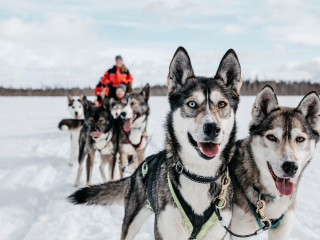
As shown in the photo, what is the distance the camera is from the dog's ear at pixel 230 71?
2330 mm

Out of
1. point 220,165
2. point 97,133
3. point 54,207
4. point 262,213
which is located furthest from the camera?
point 97,133

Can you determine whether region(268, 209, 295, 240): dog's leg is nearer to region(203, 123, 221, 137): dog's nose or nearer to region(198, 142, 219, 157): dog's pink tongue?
region(198, 142, 219, 157): dog's pink tongue

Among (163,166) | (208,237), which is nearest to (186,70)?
(163,166)

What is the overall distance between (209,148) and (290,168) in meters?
0.61

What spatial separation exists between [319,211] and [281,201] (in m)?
1.81

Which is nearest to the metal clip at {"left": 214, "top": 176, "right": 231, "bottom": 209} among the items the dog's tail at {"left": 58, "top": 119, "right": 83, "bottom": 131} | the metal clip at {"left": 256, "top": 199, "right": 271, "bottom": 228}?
the metal clip at {"left": 256, "top": 199, "right": 271, "bottom": 228}

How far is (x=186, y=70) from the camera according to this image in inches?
93.8

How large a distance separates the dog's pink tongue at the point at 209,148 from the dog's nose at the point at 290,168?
0.52 metres

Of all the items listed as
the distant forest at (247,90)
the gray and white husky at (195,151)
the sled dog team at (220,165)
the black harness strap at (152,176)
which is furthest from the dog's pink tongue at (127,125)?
the distant forest at (247,90)

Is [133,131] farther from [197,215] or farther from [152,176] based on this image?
[197,215]

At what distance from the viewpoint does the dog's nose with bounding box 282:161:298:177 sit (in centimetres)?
219

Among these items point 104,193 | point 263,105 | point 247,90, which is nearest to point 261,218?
point 263,105

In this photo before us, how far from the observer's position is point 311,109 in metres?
2.55

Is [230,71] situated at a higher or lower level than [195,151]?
higher
